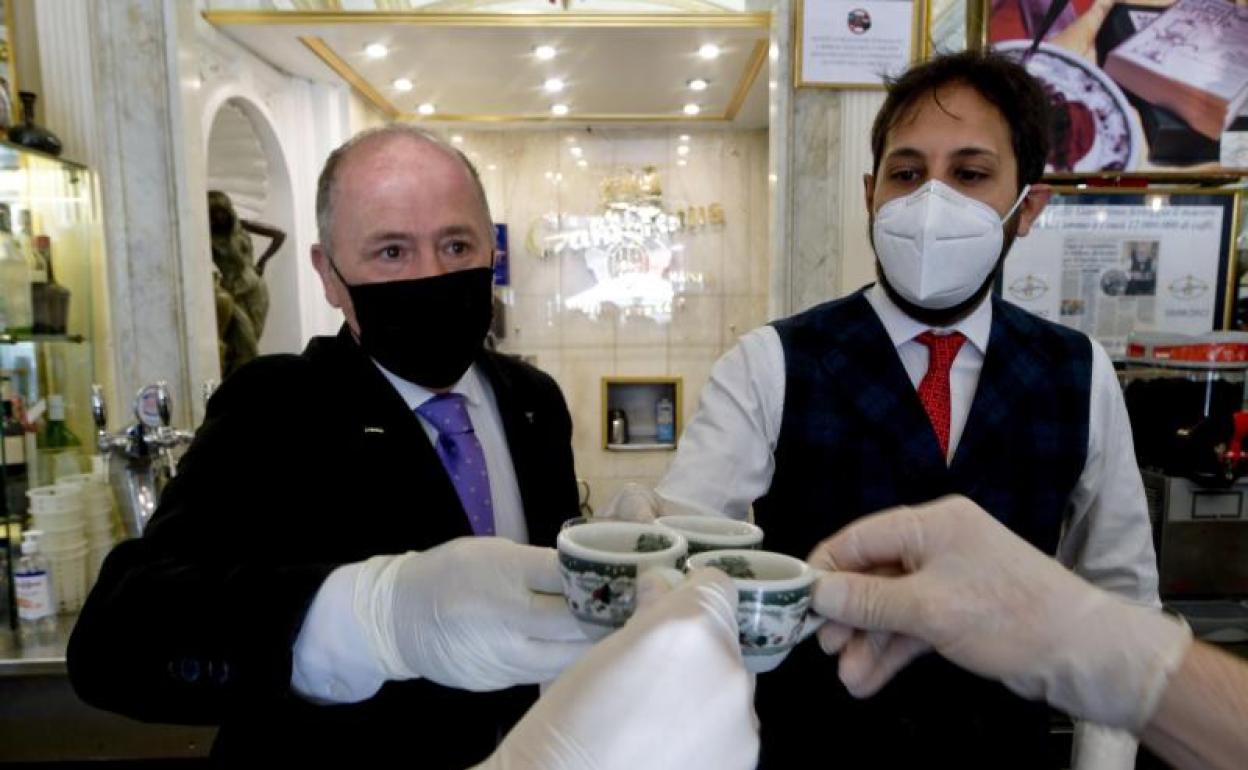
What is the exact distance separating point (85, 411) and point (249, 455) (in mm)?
1996

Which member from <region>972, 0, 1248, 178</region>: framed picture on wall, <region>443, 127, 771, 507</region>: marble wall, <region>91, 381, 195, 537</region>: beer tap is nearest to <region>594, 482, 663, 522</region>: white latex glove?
<region>91, 381, 195, 537</region>: beer tap

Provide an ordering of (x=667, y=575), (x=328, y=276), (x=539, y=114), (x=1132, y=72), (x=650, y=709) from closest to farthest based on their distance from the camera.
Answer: (x=650, y=709), (x=667, y=575), (x=328, y=276), (x=1132, y=72), (x=539, y=114)

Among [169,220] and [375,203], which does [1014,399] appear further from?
[169,220]

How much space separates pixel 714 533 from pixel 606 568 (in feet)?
0.93

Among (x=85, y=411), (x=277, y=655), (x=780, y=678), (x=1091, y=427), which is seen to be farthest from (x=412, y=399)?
(x=85, y=411)

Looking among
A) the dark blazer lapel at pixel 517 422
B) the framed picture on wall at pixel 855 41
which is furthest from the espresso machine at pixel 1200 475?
the dark blazer lapel at pixel 517 422

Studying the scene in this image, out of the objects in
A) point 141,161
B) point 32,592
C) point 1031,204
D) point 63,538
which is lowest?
point 32,592

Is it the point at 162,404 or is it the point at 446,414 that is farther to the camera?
the point at 162,404

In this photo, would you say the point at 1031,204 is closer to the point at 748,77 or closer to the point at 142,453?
the point at 142,453

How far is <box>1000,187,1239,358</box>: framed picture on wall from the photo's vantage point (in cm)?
277

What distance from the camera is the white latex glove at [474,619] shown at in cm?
98

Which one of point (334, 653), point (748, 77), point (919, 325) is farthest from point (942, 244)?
point (748, 77)

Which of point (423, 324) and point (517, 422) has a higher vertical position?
point (423, 324)

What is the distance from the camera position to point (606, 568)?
820mm
